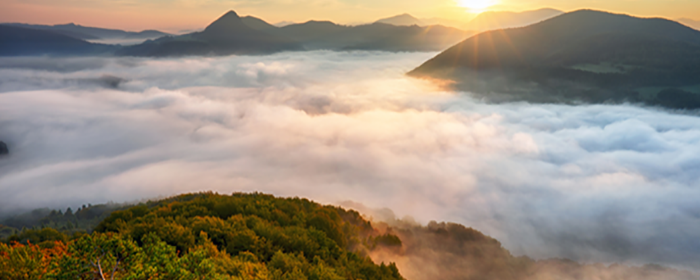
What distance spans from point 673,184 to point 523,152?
55398mm

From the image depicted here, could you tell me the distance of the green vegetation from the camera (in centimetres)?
789

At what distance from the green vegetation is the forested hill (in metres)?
0.03

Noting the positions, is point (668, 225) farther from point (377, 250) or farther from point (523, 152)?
point (377, 250)

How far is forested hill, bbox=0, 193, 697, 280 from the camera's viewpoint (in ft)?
26.2

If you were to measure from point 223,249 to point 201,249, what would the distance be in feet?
12.1

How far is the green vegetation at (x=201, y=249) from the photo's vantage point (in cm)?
789

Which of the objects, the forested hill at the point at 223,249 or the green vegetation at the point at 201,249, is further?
the forested hill at the point at 223,249

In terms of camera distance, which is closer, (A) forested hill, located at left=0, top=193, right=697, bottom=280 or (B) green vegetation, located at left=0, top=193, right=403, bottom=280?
(B) green vegetation, located at left=0, top=193, right=403, bottom=280

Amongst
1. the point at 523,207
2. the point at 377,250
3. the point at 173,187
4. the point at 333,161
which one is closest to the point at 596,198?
the point at 523,207

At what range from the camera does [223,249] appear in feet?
54.6

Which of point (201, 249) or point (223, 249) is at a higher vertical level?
point (201, 249)

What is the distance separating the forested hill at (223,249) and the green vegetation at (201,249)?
0.09ft

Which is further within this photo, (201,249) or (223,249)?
(223,249)

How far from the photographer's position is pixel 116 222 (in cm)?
2092
